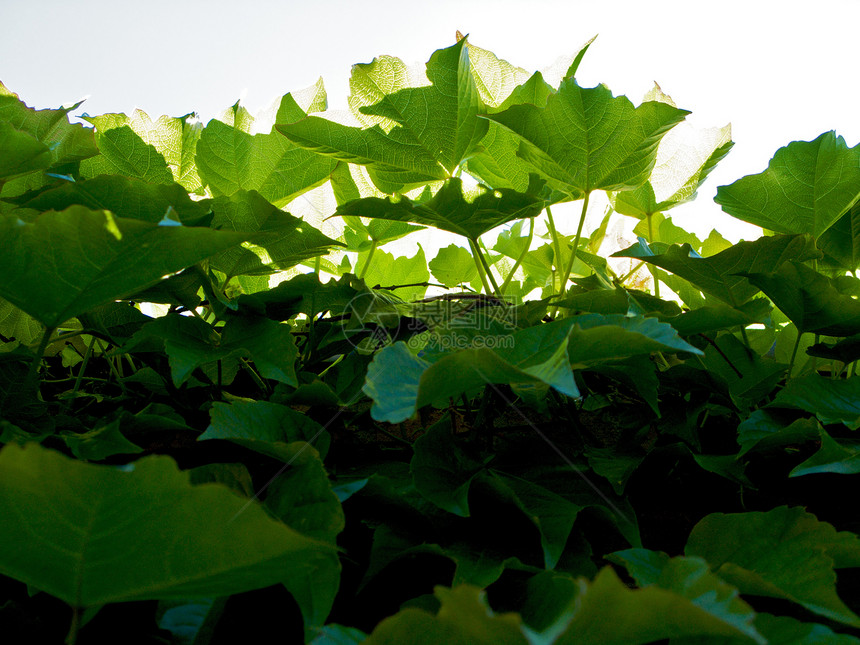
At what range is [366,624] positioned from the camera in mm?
309

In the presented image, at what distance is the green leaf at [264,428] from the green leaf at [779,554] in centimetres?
21

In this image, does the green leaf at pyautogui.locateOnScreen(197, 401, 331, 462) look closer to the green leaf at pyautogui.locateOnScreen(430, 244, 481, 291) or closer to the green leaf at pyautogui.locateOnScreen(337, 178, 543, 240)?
the green leaf at pyautogui.locateOnScreen(337, 178, 543, 240)

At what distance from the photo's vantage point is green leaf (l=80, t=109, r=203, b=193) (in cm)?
47

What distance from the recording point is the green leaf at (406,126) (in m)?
0.42

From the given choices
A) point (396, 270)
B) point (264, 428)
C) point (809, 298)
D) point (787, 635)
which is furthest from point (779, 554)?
point (396, 270)

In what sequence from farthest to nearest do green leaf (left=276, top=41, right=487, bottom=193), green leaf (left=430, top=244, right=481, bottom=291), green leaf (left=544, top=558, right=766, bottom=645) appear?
green leaf (left=430, top=244, right=481, bottom=291)
green leaf (left=276, top=41, right=487, bottom=193)
green leaf (left=544, top=558, right=766, bottom=645)

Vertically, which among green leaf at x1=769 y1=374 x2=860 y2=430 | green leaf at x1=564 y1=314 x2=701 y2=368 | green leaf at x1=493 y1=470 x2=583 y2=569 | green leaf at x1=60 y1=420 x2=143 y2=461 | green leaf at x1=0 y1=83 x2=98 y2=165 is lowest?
green leaf at x1=493 y1=470 x2=583 y2=569

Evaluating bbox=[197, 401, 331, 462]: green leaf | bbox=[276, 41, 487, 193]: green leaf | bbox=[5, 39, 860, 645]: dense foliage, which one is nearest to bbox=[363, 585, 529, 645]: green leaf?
bbox=[5, 39, 860, 645]: dense foliage

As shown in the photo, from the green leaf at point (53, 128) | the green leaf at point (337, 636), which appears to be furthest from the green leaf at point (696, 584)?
the green leaf at point (53, 128)

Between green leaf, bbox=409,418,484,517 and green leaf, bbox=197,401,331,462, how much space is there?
0.20ft

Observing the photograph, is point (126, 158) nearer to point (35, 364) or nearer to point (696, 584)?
point (35, 364)

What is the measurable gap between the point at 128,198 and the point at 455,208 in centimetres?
19

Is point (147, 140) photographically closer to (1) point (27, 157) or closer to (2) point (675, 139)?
(1) point (27, 157)

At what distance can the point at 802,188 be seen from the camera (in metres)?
0.44
